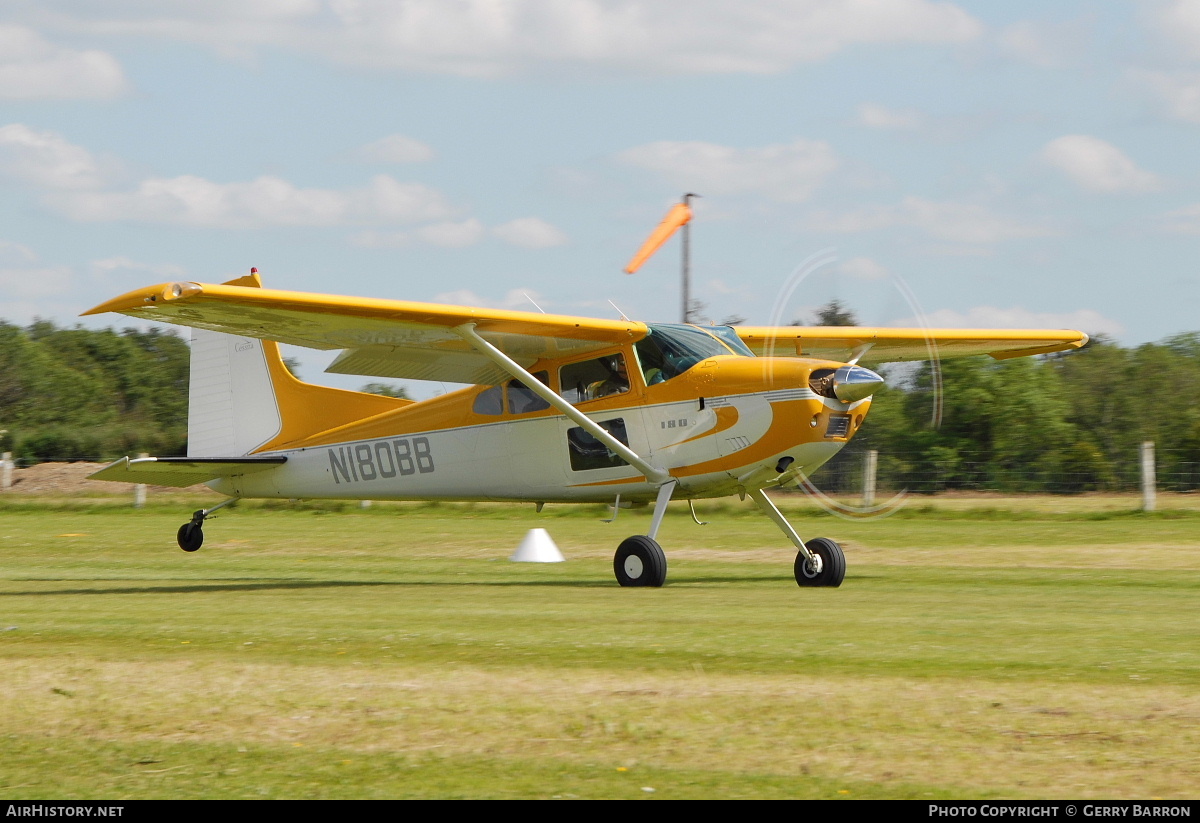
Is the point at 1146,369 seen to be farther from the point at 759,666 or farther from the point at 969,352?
the point at 759,666

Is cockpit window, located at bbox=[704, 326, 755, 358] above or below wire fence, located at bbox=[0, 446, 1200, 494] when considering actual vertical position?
above

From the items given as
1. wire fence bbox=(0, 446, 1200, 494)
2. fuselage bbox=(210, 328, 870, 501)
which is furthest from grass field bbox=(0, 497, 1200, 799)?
wire fence bbox=(0, 446, 1200, 494)

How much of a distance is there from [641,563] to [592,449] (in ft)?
5.98

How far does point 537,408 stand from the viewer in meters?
16.2

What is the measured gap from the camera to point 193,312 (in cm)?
1312

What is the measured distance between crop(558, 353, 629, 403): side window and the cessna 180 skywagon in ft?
0.06

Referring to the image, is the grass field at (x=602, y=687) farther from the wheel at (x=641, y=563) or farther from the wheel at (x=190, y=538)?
the wheel at (x=190, y=538)

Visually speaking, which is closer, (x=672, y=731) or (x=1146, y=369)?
(x=672, y=731)

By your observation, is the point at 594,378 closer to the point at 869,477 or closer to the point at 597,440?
the point at 597,440

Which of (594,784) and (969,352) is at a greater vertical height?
(969,352)

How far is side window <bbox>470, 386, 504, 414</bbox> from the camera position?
16531mm

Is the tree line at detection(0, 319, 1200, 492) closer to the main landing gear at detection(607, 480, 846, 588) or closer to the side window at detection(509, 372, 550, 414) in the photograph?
the main landing gear at detection(607, 480, 846, 588)

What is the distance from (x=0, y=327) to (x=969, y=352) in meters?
66.2

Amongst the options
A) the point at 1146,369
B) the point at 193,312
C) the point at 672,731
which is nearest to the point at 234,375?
the point at 193,312
